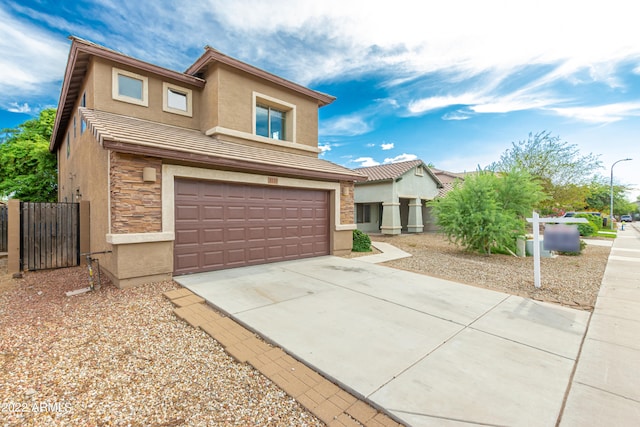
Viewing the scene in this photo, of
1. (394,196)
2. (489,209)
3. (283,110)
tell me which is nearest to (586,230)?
(394,196)

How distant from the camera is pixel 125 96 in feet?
28.0

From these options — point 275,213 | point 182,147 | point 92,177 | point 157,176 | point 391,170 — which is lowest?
point 275,213

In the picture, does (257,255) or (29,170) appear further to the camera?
(29,170)

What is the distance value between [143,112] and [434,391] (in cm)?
1015

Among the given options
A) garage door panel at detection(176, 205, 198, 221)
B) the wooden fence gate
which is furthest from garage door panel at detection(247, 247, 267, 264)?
the wooden fence gate

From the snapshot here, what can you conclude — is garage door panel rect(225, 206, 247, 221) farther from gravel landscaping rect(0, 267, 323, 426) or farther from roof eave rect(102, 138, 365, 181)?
gravel landscaping rect(0, 267, 323, 426)

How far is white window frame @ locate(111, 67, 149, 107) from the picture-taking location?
8.30m

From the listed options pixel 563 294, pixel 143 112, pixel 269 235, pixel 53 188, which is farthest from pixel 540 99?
pixel 53 188

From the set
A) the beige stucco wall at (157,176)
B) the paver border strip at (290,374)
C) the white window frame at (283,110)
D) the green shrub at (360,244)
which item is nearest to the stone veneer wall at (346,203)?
the beige stucco wall at (157,176)

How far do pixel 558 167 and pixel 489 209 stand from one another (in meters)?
16.1

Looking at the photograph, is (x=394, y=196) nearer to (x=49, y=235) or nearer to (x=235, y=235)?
(x=235, y=235)

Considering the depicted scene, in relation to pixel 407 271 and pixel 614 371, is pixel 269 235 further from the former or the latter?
pixel 614 371

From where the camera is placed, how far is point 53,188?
20.9 meters

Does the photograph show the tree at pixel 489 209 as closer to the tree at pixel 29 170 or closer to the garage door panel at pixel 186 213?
the garage door panel at pixel 186 213
